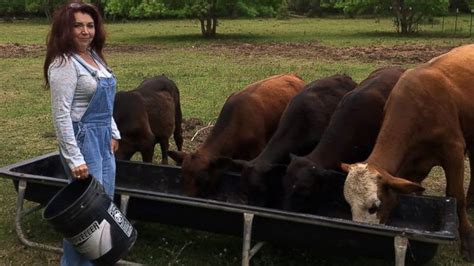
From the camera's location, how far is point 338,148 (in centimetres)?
579

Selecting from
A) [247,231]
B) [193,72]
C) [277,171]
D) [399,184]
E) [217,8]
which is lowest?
[193,72]

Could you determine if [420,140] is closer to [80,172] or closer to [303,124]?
[303,124]

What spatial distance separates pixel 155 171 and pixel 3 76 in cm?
1151

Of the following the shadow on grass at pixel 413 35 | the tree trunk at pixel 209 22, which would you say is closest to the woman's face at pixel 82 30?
the tree trunk at pixel 209 22

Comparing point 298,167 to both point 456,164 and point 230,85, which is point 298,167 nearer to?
point 456,164

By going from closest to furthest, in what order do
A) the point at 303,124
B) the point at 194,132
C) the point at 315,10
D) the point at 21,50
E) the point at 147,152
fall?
the point at 303,124 < the point at 147,152 < the point at 194,132 < the point at 21,50 < the point at 315,10

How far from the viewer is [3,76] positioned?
54.9 ft

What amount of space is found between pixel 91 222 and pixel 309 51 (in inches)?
722

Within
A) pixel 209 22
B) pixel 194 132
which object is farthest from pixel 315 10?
pixel 194 132

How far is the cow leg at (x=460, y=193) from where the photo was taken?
5.50 metres

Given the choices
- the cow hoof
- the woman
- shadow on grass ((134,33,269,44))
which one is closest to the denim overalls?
the woman

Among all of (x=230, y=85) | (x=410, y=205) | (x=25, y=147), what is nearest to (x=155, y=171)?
(x=410, y=205)

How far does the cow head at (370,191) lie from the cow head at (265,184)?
0.80 meters

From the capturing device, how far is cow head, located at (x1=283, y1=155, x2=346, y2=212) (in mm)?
5340
